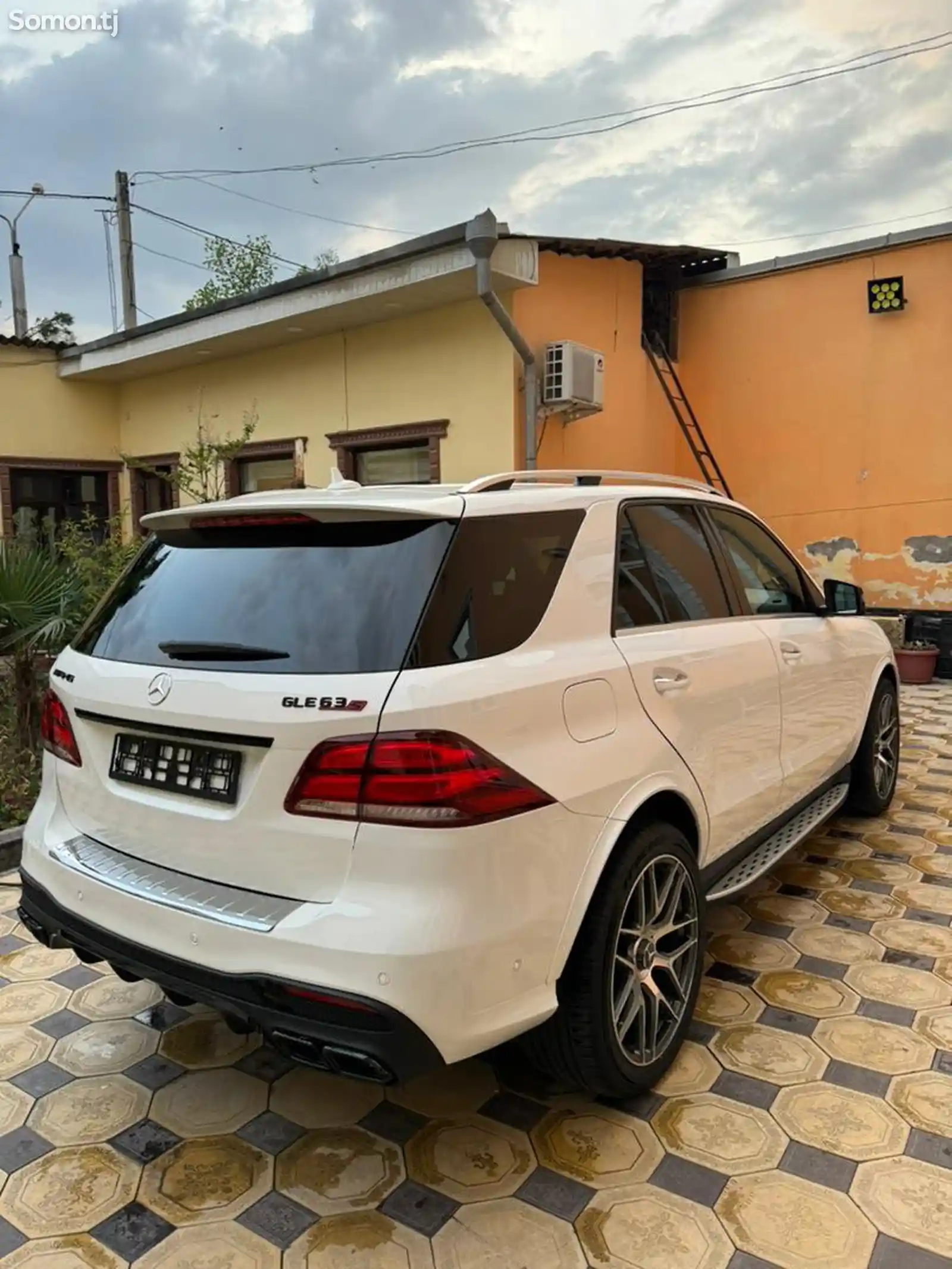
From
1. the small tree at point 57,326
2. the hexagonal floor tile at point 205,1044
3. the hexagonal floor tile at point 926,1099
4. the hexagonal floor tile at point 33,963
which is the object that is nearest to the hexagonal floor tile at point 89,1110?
the hexagonal floor tile at point 205,1044

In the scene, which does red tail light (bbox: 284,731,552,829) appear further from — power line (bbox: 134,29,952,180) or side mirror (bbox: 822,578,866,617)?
power line (bbox: 134,29,952,180)

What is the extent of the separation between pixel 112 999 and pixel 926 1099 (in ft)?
8.20

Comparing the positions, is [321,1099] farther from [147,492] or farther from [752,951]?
[147,492]

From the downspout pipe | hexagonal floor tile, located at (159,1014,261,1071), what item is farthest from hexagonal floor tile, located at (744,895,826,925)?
the downspout pipe

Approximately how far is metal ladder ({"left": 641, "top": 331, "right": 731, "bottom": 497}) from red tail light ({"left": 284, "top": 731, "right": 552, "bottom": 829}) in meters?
7.92

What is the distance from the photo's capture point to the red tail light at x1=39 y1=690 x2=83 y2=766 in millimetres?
2279

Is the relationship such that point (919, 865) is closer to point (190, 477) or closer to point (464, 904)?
point (464, 904)

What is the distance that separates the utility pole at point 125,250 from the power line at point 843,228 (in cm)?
1275

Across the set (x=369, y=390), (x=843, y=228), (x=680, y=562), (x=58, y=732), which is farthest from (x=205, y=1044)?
(x=843, y=228)

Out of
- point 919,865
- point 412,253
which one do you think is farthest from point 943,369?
point 919,865

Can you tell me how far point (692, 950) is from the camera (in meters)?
2.51

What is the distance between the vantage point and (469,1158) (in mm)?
2105

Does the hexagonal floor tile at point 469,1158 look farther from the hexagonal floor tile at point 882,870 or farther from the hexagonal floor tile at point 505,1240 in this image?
the hexagonal floor tile at point 882,870

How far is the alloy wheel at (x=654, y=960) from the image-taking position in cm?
221
